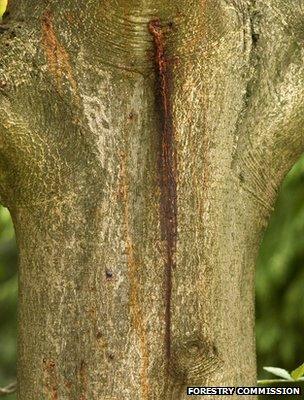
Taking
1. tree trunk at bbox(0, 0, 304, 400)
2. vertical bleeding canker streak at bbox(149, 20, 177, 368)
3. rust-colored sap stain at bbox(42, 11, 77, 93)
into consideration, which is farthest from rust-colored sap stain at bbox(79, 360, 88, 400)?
rust-colored sap stain at bbox(42, 11, 77, 93)

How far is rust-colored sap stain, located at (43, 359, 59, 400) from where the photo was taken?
5.63ft

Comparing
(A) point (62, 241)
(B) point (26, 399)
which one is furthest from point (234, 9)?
(B) point (26, 399)

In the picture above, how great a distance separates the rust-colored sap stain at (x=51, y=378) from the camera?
1.71 m

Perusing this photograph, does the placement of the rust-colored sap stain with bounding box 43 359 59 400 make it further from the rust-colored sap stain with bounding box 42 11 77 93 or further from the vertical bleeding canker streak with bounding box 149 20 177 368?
the rust-colored sap stain with bounding box 42 11 77 93

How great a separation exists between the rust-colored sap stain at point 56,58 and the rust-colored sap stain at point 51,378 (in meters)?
0.49

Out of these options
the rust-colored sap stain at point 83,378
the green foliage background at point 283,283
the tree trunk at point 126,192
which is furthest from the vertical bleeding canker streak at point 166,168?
the green foliage background at point 283,283

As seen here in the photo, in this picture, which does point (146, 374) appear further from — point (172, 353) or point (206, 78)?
point (206, 78)

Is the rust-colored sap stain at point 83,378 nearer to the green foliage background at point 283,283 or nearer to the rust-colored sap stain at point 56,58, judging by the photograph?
the rust-colored sap stain at point 56,58

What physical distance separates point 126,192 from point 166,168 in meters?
0.08

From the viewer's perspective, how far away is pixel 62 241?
172 cm

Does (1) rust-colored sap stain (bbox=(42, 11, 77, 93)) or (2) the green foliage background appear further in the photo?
(2) the green foliage background

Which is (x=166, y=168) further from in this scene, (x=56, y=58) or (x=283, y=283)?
(x=283, y=283)

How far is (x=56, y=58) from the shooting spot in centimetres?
174

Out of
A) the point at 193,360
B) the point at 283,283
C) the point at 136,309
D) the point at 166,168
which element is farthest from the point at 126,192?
the point at 283,283
